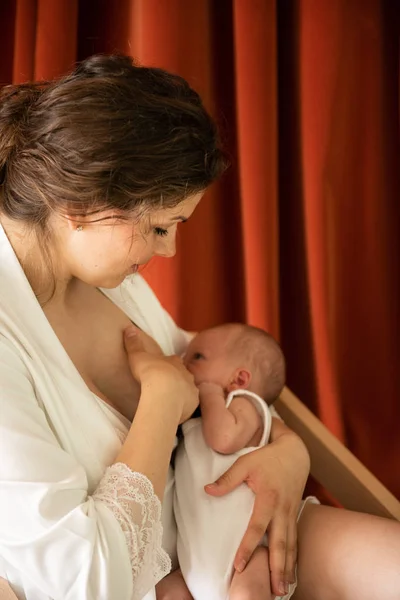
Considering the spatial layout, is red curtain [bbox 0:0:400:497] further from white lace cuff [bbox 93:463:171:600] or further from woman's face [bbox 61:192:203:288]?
white lace cuff [bbox 93:463:171:600]

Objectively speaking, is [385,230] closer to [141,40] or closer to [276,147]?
[276,147]

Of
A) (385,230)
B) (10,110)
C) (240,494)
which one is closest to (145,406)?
(240,494)

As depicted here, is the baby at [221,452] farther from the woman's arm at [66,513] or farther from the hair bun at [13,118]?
the hair bun at [13,118]

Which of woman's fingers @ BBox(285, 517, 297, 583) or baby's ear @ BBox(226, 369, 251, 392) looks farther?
baby's ear @ BBox(226, 369, 251, 392)


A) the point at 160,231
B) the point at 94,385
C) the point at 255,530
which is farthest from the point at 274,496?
the point at 160,231

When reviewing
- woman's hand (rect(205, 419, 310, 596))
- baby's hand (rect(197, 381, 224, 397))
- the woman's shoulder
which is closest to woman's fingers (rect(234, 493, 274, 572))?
woman's hand (rect(205, 419, 310, 596))

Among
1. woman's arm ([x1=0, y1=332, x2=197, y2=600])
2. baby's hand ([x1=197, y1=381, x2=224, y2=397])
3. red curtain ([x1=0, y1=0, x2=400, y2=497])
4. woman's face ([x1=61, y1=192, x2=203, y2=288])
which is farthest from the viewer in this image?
red curtain ([x1=0, y1=0, x2=400, y2=497])

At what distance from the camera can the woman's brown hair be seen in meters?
0.96

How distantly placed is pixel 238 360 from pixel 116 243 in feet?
1.36

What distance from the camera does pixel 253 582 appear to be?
41.6 inches

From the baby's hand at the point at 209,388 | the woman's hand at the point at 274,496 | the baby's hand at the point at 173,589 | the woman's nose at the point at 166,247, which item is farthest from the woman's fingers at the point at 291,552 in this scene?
the woman's nose at the point at 166,247

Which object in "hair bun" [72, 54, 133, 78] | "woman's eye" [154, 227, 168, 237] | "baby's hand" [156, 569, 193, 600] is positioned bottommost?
"baby's hand" [156, 569, 193, 600]

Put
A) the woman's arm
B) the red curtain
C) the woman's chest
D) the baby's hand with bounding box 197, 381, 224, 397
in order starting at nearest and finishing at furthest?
the woman's arm
the woman's chest
the baby's hand with bounding box 197, 381, 224, 397
the red curtain

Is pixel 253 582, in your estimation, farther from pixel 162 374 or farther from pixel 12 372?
pixel 12 372
